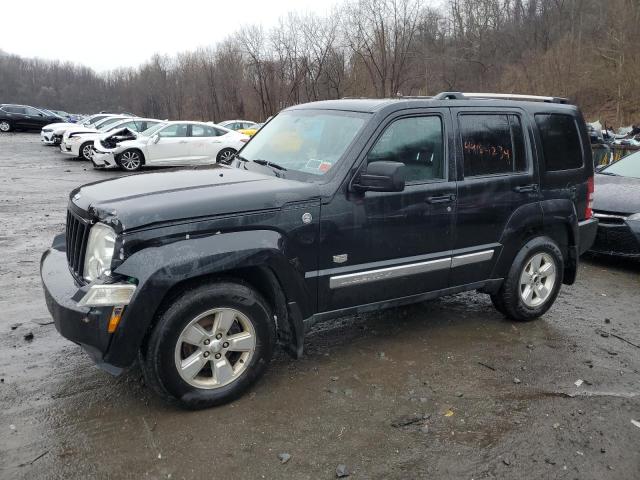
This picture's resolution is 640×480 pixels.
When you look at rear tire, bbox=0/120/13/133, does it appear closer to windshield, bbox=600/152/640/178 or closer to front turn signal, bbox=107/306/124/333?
windshield, bbox=600/152/640/178

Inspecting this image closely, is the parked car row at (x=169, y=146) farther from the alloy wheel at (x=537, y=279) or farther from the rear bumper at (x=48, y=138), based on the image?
the alloy wheel at (x=537, y=279)

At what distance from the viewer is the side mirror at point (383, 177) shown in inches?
145

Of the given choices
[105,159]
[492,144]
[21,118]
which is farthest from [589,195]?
[21,118]

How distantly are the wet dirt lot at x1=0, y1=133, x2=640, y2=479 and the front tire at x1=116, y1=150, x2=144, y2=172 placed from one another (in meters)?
11.9

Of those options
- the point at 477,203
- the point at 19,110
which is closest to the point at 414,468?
the point at 477,203

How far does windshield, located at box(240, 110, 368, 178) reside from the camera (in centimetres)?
407

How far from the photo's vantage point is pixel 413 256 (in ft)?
14.0

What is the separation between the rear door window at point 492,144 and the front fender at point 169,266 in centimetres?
200

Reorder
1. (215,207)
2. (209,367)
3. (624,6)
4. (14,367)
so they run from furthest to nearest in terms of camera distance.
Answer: (624,6) → (14,367) → (209,367) → (215,207)

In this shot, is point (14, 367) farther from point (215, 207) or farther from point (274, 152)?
point (274, 152)

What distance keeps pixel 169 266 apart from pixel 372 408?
163 cm

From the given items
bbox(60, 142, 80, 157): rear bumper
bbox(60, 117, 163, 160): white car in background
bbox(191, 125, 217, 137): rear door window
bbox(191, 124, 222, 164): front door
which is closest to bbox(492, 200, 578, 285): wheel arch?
bbox(191, 124, 222, 164): front door

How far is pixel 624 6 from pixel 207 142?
3513 cm

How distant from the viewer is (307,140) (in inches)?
171
